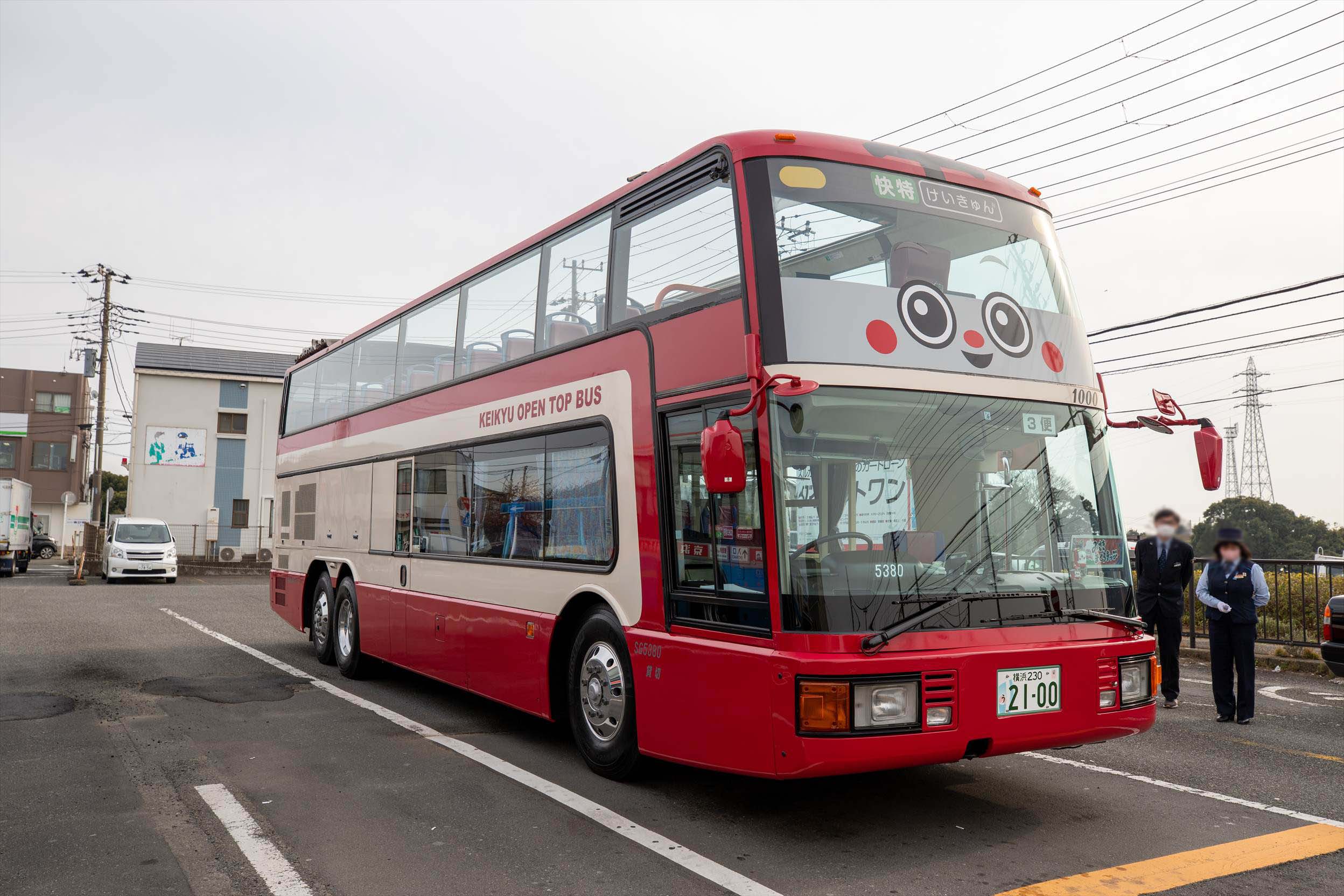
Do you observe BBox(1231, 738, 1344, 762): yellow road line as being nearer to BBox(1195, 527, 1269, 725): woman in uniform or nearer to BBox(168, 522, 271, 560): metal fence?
BBox(1195, 527, 1269, 725): woman in uniform

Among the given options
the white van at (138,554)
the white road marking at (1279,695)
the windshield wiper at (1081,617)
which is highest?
the white van at (138,554)

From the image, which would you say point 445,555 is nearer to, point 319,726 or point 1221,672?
point 319,726

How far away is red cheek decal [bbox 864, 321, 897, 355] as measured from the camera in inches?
195

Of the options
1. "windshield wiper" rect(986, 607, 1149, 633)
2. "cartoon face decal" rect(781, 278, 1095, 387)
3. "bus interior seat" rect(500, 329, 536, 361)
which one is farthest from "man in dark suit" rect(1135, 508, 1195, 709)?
"bus interior seat" rect(500, 329, 536, 361)

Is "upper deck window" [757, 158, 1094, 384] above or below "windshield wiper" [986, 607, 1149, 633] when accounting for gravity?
above

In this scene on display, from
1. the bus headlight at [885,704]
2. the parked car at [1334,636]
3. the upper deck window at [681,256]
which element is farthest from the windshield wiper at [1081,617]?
the parked car at [1334,636]

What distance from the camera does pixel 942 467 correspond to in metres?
4.91

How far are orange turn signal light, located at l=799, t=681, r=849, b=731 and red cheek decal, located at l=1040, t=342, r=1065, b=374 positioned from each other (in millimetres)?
2216

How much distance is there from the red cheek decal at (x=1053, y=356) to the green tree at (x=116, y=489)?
86689mm

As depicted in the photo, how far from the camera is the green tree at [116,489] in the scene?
83.3 meters

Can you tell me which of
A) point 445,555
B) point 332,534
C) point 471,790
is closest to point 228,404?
point 332,534

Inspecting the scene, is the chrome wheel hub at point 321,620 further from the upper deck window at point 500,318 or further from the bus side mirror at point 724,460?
the bus side mirror at point 724,460

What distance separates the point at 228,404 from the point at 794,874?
44892 millimetres

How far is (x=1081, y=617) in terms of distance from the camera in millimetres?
5078
